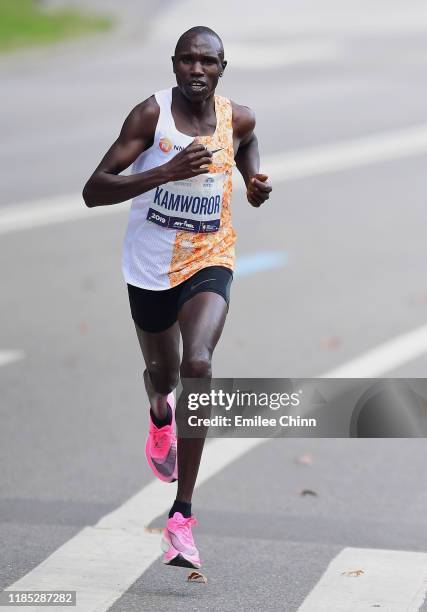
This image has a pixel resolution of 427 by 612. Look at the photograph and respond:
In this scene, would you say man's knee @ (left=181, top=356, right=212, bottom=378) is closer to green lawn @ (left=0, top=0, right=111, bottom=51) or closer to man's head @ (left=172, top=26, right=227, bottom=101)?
man's head @ (left=172, top=26, right=227, bottom=101)

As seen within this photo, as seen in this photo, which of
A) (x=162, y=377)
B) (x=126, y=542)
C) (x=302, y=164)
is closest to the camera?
(x=126, y=542)

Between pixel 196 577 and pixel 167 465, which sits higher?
pixel 167 465

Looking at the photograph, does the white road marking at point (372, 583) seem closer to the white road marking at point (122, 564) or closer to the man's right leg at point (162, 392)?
the white road marking at point (122, 564)

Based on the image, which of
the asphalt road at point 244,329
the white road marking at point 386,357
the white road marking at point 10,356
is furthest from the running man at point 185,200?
the white road marking at point 10,356

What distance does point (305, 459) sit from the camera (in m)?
8.84

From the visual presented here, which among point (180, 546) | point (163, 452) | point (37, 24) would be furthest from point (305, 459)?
point (37, 24)

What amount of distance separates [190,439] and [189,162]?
119cm

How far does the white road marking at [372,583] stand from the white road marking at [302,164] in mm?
9352

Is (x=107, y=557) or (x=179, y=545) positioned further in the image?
(x=107, y=557)

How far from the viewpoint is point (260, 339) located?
11820mm

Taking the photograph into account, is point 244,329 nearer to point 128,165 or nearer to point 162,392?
point 162,392

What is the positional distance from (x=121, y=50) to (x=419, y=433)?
22.1 metres

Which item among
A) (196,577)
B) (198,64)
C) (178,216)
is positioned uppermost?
(198,64)

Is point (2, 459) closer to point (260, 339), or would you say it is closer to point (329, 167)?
point (260, 339)
